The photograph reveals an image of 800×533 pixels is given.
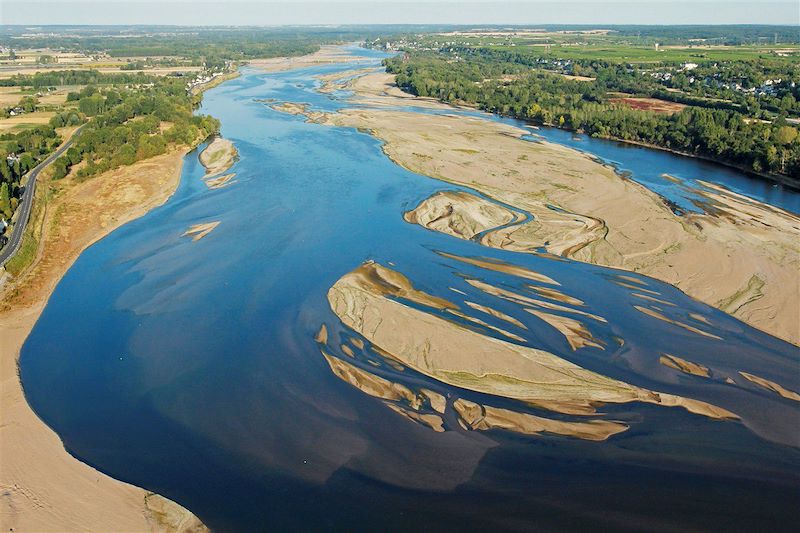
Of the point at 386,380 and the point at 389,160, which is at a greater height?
the point at 389,160

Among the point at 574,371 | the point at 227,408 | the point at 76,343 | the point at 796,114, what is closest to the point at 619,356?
the point at 574,371

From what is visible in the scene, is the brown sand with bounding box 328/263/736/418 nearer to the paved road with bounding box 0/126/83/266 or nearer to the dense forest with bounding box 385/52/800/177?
the paved road with bounding box 0/126/83/266

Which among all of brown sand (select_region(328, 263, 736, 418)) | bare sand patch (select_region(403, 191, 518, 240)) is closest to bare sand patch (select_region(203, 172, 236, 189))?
bare sand patch (select_region(403, 191, 518, 240))

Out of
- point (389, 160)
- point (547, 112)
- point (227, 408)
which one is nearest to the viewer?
point (227, 408)

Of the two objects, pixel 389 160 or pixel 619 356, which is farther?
pixel 389 160


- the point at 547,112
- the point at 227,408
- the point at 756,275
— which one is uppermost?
the point at 547,112

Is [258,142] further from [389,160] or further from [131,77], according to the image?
[131,77]

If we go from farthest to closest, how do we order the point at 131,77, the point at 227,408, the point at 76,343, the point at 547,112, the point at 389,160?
the point at 131,77 → the point at 547,112 → the point at 389,160 → the point at 76,343 → the point at 227,408

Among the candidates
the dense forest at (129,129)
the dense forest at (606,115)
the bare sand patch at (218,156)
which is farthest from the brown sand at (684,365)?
the dense forest at (129,129)
